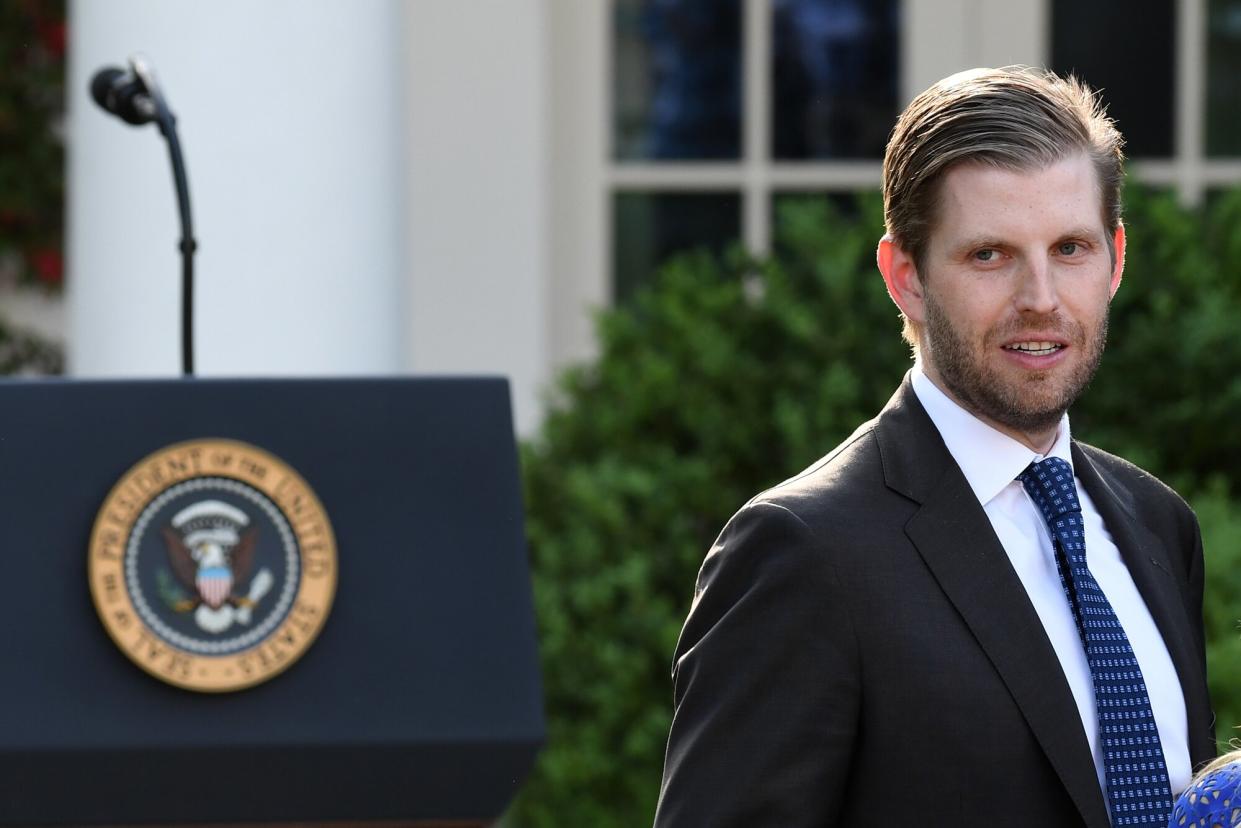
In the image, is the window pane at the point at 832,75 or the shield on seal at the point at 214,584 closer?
the shield on seal at the point at 214,584

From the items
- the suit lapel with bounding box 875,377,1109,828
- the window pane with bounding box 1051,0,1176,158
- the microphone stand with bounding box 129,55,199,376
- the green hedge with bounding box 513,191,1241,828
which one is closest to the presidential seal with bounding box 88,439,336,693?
the microphone stand with bounding box 129,55,199,376

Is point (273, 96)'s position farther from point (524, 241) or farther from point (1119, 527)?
point (1119, 527)

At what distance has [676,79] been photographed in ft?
17.8

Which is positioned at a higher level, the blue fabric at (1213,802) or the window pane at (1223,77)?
the window pane at (1223,77)

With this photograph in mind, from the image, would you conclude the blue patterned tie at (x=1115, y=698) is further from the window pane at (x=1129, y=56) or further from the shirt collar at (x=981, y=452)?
the window pane at (x=1129, y=56)

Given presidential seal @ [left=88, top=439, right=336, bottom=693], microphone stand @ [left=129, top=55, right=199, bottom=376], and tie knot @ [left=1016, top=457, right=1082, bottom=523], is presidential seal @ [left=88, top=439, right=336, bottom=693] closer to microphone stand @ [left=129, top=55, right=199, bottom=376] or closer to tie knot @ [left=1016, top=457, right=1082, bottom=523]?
microphone stand @ [left=129, top=55, right=199, bottom=376]

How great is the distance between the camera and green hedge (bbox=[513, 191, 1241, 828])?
407 cm

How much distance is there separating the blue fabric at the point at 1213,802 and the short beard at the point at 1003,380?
1.22 ft


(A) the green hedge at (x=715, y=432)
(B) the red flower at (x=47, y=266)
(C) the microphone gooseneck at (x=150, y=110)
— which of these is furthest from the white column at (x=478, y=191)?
(C) the microphone gooseneck at (x=150, y=110)

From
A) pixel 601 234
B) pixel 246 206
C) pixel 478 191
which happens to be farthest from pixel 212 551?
pixel 601 234

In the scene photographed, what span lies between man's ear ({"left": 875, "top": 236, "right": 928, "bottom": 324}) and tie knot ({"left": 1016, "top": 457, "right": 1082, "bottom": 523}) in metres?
0.18

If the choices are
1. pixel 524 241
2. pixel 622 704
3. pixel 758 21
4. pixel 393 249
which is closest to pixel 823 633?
pixel 393 249

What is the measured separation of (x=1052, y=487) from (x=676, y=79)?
376 cm

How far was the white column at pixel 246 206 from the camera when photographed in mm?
3377
